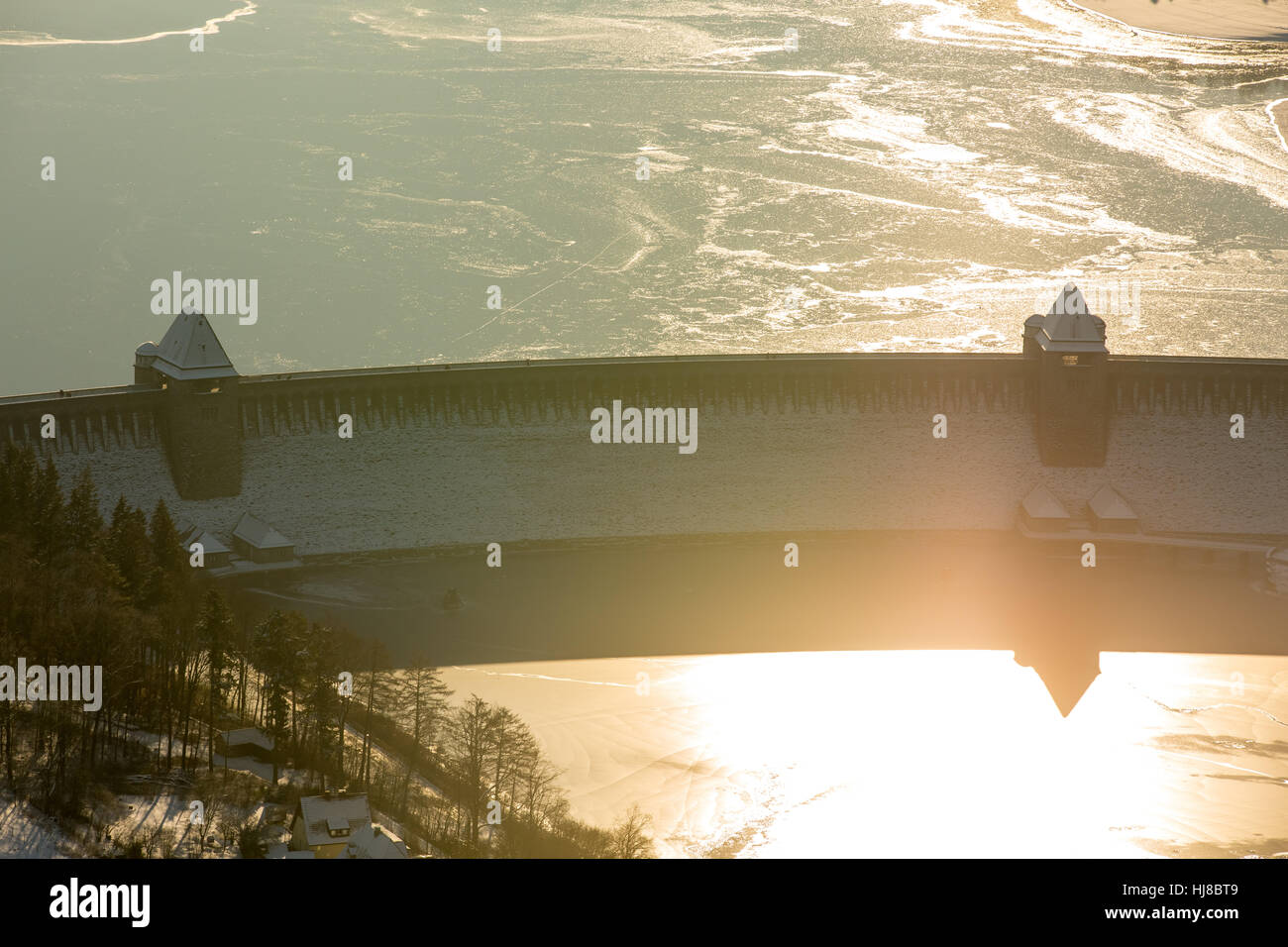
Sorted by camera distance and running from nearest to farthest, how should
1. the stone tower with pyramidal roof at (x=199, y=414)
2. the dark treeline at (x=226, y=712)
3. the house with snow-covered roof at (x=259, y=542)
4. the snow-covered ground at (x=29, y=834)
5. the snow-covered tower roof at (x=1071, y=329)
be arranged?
the snow-covered ground at (x=29, y=834) < the dark treeline at (x=226, y=712) < the house with snow-covered roof at (x=259, y=542) < the stone tower with pyramidal roof at (x=199, y=414) < the snow-covered tower roof at (x=1071, y=329)

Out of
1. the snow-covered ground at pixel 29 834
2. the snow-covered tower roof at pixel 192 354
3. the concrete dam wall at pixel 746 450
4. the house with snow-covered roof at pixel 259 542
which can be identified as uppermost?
the snow-covered tower roof at pixel 192 354

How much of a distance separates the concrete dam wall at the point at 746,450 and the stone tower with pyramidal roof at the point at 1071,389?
40cm

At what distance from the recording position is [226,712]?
67500 millimetres

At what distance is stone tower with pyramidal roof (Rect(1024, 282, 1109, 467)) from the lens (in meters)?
Answer: 93.7

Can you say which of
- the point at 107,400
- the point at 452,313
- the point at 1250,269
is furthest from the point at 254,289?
the point at 1250,269

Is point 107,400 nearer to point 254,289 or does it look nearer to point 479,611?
Result: point 479,611

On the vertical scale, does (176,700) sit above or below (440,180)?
below

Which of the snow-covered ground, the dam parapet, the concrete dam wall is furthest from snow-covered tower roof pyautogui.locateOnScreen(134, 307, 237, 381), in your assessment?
the snow-covered ground

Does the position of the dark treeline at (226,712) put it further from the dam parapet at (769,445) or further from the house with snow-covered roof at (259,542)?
the dam parapet at (769,445)

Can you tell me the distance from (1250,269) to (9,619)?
5683 inches

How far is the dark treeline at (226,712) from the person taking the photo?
60281mm

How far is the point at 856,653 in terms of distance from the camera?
3236 inches

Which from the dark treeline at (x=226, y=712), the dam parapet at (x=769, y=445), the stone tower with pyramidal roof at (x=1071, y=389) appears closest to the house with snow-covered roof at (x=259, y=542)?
the dam parapet at (x=769, y=445)

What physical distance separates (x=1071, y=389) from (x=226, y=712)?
4975 cm
